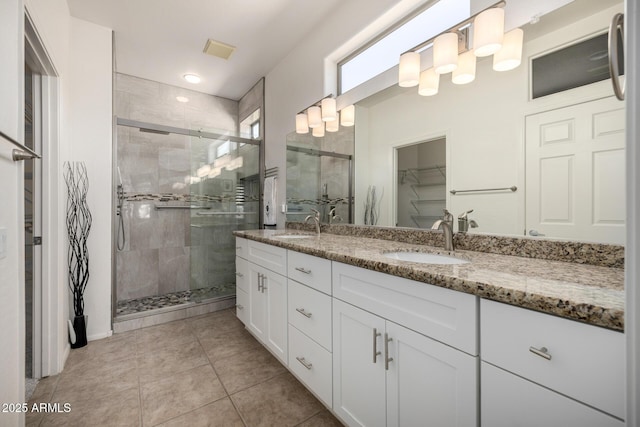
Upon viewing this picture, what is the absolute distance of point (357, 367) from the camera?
45.3 inches

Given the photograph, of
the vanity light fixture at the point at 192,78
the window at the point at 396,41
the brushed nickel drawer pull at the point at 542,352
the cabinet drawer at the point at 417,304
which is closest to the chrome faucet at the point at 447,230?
the cabinet drawer at the point at 417,304

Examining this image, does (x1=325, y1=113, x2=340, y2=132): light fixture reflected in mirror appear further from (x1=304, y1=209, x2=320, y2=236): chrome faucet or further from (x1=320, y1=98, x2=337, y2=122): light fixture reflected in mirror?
(x1=304, y1=209, x2=320, y2=236): chrome faucet

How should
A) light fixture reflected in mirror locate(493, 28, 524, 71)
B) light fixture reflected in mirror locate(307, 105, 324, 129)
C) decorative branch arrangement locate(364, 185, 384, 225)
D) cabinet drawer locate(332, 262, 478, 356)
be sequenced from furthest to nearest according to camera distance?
light fixture reflected in mirror locate(307, 105, 324, 129) → decorative branch arrangement locate(364, 185, 384, 225) → light fixture reflected in mirror locate(493, 28, 524, 71) → cabinet drawer locate(332, 262, 478, 356)

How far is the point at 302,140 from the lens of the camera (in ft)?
8.71

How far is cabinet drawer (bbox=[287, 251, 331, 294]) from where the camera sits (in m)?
1.34

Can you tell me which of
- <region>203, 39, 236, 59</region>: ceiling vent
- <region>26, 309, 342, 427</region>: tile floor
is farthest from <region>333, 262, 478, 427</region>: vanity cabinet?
<region>203, 39, 236, 59</region>: ceiling vent

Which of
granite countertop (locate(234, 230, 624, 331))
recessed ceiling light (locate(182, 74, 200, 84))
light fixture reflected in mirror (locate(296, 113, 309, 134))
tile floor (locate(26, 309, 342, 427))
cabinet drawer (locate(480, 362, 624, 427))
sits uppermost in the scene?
recessed ceiling light (locate(182, 74, 200, 84))

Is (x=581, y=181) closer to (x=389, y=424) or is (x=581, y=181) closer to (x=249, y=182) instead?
(x=389, y=424)

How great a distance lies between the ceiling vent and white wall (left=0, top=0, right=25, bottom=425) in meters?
1.69

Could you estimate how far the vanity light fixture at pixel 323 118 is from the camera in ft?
7.11

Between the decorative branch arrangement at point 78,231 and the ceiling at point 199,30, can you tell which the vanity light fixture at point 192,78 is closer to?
the ceiling at point 199,30

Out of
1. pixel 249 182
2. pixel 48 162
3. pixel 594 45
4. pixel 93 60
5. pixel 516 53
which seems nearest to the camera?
pixel 594 45

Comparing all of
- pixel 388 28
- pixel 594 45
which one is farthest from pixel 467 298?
pixel 388 28

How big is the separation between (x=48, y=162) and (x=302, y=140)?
5.98 feet
